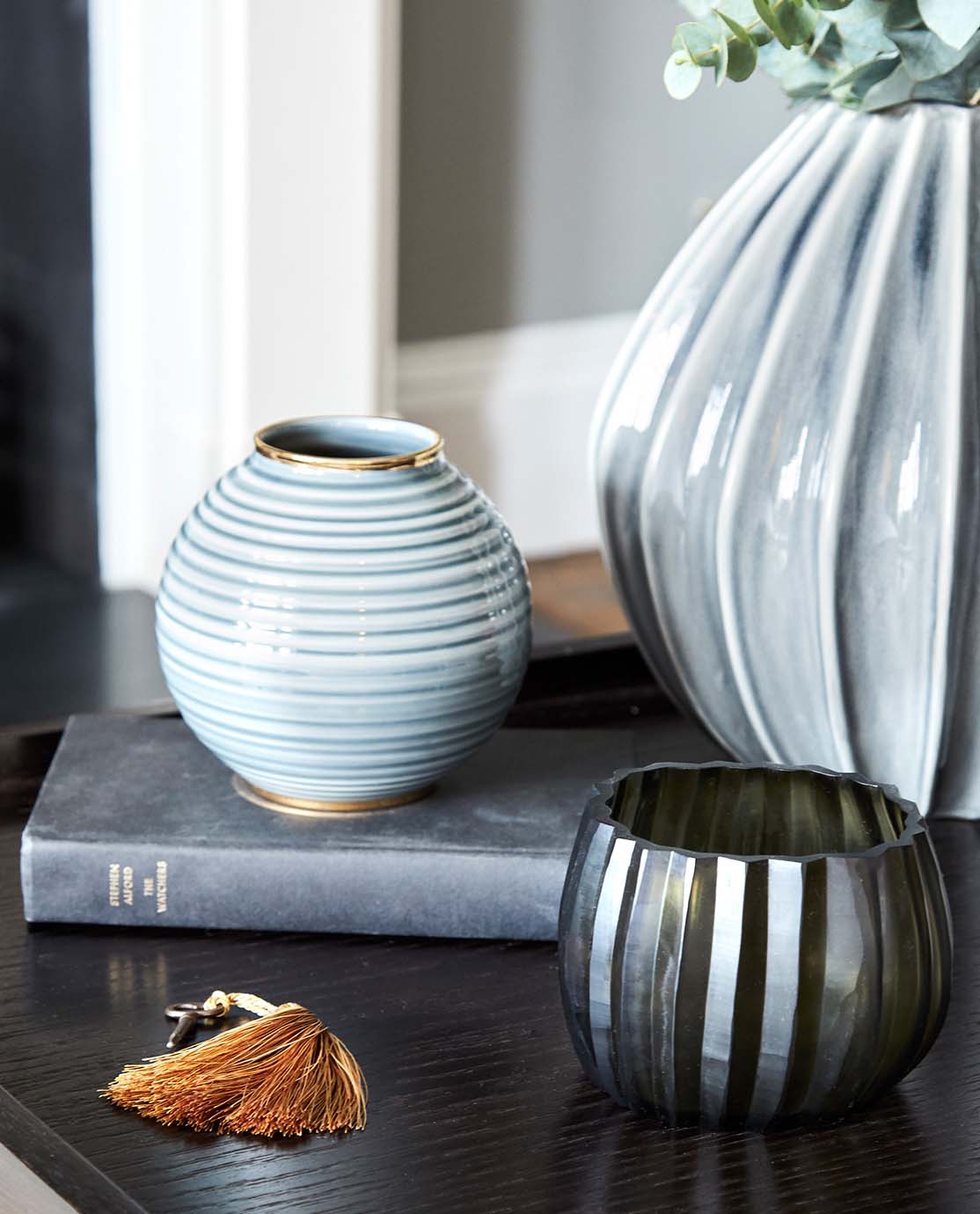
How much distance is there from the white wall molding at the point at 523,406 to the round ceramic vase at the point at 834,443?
1344 millimetres

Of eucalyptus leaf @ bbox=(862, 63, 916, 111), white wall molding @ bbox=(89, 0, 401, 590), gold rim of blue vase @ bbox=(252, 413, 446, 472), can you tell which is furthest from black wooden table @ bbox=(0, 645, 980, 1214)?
white wall molding @ bbox=(89, 0, 401, 590)

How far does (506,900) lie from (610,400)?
0.73ft

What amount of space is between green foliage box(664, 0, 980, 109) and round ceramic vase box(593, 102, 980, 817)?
0.04 ft

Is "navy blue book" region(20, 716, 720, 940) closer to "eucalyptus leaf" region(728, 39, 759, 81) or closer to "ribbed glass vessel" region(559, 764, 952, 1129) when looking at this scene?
A: "ribbed glass vessel" region(559, 764, 952, 1129)

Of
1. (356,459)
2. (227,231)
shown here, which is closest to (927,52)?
(356,459)

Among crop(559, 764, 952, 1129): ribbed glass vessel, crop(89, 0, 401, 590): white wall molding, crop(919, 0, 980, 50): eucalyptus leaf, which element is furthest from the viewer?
crop(89, 0, 401, 590): white wall molding

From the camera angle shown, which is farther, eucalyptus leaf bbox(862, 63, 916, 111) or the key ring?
eucalyptus leaf bbox(862, 63, 916, 111)

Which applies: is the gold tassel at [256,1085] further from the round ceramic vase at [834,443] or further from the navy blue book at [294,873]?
the round ceramic vase at [834,443]

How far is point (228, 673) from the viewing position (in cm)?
63

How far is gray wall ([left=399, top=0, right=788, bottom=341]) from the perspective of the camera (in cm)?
196

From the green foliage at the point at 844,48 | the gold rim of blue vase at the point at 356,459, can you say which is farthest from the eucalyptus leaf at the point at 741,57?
the gold rim of blue vase at the point at 356,459

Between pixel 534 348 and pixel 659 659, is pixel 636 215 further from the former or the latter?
pixel 659 659

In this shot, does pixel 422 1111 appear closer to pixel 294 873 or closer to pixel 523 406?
pixel 294 873

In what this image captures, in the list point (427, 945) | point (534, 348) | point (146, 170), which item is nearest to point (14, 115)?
point (146, 170)
